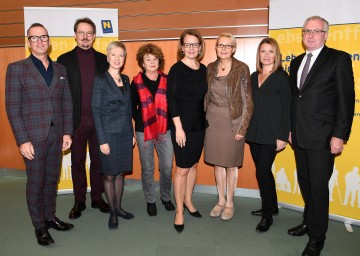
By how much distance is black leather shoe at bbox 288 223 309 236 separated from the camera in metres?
2.97

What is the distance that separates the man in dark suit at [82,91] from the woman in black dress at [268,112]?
1.68m

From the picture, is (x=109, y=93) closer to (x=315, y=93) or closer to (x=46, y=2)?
(x=315, y=93)

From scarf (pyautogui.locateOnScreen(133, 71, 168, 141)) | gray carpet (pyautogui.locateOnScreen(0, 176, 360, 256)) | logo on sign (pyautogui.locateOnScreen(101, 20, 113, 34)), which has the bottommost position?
gray carpet (pyautogui.locateOnScreen(0, 176, 360, 256))

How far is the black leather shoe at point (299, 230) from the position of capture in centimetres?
297

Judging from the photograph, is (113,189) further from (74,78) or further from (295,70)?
(295,70)

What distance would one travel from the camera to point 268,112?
9.52ft

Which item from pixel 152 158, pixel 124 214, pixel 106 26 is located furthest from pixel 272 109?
pixel 106 26

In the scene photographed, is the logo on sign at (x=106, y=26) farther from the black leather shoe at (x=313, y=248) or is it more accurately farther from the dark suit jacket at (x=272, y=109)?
the black leather shoe at (x=313, y=248)

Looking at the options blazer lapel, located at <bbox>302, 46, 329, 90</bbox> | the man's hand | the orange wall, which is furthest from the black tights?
blazer lapel, located at <bbox>302, 46, 329, 90</bbox>

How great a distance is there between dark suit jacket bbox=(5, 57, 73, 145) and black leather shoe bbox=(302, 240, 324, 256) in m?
2.44

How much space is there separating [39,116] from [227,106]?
1.72 meters

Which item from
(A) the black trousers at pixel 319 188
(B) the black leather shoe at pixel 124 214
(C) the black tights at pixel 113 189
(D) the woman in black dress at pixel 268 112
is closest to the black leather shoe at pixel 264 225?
(D) the woman in black dress at pixel 268 112

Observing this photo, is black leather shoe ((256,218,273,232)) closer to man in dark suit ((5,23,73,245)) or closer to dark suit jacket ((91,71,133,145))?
dark suit jacket ((91,71,133,145))

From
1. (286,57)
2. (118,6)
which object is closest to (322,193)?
(286,57)
